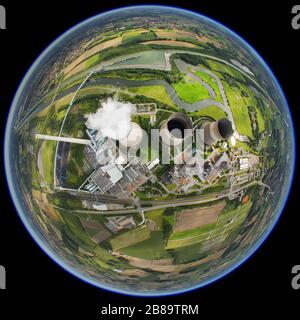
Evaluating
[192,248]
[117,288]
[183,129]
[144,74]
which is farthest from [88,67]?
[117,288]

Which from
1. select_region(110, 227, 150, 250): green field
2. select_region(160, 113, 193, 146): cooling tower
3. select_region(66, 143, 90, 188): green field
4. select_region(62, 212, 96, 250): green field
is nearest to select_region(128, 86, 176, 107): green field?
select_region(160, 113, 193, 146): cooling tower

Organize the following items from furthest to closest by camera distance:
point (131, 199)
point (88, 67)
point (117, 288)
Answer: point (117, 288), point (88, 67), point (131, 199)

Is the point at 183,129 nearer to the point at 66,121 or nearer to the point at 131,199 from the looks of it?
the point at 131,199

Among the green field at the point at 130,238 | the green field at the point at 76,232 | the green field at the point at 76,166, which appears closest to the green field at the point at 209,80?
the green field at the point at 76,166

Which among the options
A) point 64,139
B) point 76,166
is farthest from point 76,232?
point 64,139

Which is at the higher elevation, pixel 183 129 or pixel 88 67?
pixel 88 67

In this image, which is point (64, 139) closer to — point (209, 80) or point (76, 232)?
point (76, 232)

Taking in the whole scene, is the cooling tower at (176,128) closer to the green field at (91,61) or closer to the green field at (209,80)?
the green field at (209,80)
